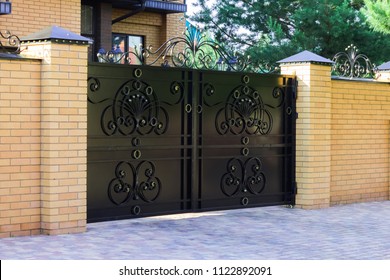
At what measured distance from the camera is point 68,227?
8.59 meters

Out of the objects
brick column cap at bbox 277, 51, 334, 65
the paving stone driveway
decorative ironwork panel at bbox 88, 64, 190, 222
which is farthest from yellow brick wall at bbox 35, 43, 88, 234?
brick column cap at bbox 277, 51, 334, 65

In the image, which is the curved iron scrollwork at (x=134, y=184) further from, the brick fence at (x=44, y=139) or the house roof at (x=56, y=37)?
the house roof at (x=56, y=37)

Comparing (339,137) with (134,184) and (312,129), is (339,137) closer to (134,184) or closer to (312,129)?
(312,129)

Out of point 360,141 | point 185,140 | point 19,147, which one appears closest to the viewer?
point 19,147

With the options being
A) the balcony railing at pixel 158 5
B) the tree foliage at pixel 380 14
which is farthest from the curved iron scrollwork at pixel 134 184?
the tree foliage at pixel 380 14

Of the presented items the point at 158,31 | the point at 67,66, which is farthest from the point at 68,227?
the point at 158,31

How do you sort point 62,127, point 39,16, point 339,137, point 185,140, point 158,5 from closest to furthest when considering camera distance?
1. point 62,127
2. point 185,140
3. point 339,137
4. point 39,16
5. point 158,5

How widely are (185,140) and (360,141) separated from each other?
337 centimetres

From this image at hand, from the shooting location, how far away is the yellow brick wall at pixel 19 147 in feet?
26.7

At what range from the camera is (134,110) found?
379 inches

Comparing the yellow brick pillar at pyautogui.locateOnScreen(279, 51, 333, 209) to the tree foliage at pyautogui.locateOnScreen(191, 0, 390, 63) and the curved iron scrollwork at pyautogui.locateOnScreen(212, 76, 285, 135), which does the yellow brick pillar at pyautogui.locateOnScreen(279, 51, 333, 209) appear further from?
the tree foliage at pyautogui.locateOnScreen(191, 0, 390, 63)

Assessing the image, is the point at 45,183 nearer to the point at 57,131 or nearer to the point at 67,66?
the point at 57,131

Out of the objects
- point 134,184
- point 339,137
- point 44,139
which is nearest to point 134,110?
point 134,184
